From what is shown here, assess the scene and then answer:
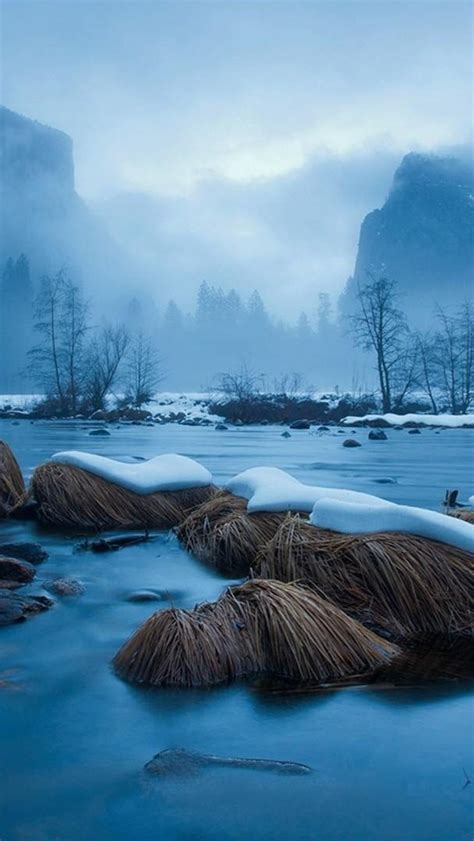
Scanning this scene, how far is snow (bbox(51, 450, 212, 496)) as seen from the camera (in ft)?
24.3

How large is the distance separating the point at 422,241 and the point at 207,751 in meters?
118

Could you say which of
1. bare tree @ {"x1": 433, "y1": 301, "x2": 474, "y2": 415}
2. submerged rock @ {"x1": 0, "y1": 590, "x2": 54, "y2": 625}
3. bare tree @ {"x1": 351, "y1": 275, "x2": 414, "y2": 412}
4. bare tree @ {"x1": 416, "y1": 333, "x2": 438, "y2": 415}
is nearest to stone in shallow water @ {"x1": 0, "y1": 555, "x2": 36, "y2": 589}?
submerged rock @ {"x1": 0, "y1": 590, "x2": 54, "y2": 625}

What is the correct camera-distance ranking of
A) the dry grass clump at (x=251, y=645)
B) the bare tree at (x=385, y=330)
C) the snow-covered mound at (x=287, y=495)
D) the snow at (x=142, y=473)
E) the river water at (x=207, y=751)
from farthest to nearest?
1. the bare tree at (x=385, y=330)
2. the snow at (x=142, y=473)
3. the snow-covered mound at (x=287, y=495)
4. the dry grass clump at (x=251, y=645)
5. the river water at (x=207, y=751)

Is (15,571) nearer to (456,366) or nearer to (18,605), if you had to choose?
(18,605)

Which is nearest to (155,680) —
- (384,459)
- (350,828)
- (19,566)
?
(350,828)

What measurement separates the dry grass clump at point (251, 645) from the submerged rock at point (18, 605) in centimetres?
86

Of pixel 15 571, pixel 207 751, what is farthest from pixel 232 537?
pixel 207 751

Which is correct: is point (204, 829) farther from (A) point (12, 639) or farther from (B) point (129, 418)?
(B) point (129, 418)

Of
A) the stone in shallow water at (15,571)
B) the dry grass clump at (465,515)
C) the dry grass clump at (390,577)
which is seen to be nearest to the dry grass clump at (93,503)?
the stone in shallow water at (15,571)

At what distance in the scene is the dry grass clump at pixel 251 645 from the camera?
327 cm

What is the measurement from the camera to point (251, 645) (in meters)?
3.40

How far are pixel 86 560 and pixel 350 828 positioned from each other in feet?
12.5

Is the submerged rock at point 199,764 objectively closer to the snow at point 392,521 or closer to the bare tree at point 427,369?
the snow at point 392,521

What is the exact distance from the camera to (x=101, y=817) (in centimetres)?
222
